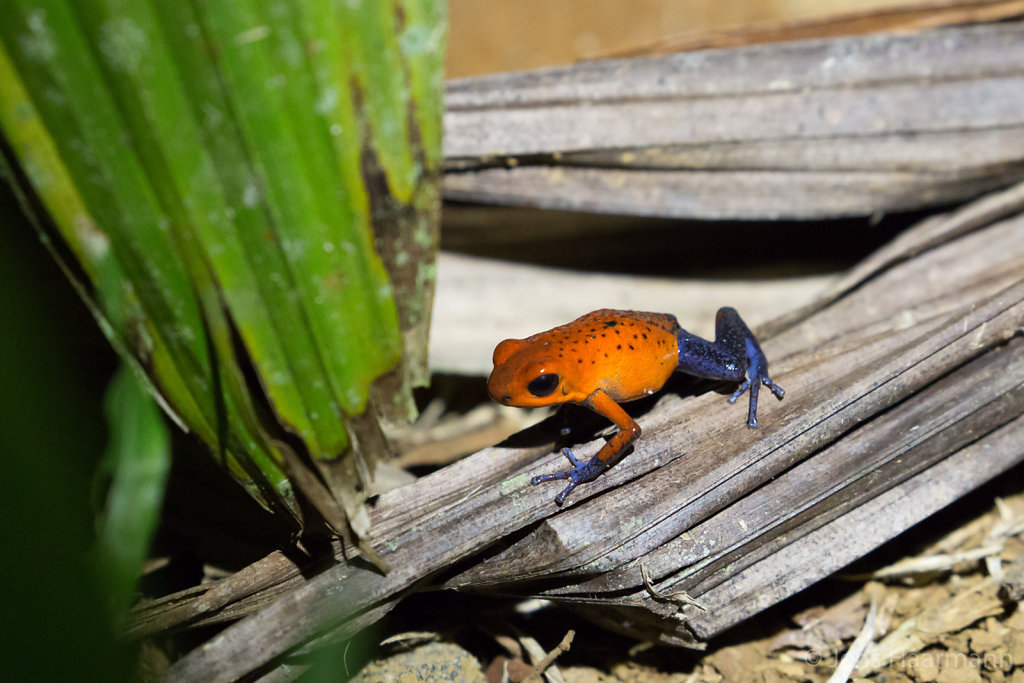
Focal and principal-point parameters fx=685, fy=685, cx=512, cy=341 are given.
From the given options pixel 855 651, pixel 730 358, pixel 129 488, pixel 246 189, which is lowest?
pixel 855 651

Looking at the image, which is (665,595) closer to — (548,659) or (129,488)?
(548,659)

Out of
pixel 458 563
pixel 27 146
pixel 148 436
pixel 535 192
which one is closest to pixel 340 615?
pixel 458 563

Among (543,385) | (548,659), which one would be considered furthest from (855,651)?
(543,385)

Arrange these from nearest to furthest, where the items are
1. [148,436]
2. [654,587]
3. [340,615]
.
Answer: [148,436]
[340,615]
[654,587]

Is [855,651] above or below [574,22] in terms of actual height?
below

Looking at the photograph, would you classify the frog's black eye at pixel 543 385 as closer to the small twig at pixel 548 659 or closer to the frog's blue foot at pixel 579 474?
the frog's blue foot at pixel 579 474

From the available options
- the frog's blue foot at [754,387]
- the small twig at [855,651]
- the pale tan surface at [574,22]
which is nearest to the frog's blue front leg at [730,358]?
the frog's blue foot at [754,387]

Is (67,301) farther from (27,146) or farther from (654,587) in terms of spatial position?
(654,587)
